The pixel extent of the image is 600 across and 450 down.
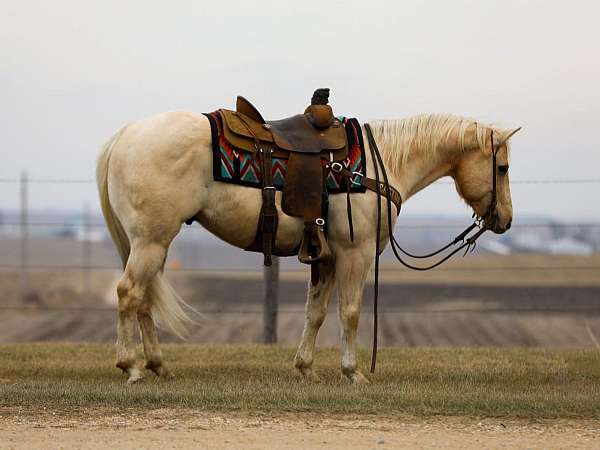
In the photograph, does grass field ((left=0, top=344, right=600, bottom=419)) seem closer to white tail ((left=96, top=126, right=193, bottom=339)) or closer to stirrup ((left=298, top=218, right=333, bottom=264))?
white tail ((left=96, top=126, right=193, bottom=339))

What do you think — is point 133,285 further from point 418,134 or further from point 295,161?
point 418,134

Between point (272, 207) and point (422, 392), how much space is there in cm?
188

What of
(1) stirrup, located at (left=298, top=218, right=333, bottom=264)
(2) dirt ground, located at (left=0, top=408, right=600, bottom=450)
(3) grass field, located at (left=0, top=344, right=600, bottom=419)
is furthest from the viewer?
(1) stirrup, located at (left=298, top=218, right=333, bottom=264)

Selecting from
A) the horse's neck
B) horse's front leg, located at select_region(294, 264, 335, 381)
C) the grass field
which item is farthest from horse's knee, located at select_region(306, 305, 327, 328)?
the horse's neck

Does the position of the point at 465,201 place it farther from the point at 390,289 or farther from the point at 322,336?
the point at 390,289

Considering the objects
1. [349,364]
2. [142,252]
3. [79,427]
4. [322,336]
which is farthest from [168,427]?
[322,336]

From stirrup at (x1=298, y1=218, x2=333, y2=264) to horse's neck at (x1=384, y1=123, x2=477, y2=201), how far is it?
0.97 metres

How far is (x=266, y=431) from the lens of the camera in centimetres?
615

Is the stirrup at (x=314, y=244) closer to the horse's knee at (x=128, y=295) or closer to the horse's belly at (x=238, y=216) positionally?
the horse's belly at (x=238, y=216)

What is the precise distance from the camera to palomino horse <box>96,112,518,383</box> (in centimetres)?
776

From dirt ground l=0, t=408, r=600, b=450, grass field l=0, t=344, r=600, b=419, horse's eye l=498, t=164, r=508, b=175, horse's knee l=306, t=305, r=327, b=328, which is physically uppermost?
horse's eye l=498, t=164, r=508, b=175

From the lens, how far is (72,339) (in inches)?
706

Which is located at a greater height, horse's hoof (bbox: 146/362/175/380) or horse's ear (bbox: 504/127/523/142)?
horse's ear (bbox: 504/127/523/142)

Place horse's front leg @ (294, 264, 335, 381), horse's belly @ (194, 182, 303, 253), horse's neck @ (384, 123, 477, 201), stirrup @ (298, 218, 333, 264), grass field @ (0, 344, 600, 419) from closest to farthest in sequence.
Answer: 1. grass field @ (0, 344, 600, 419)
2. horse's belly @ (194, 182, 303, 253)
3. stirrup @ (298, 218, 333, 264)
4. horse's front leg @ (294, 264, 335, 381)
5. horse's neck @ (384, 123, 477, 201)
